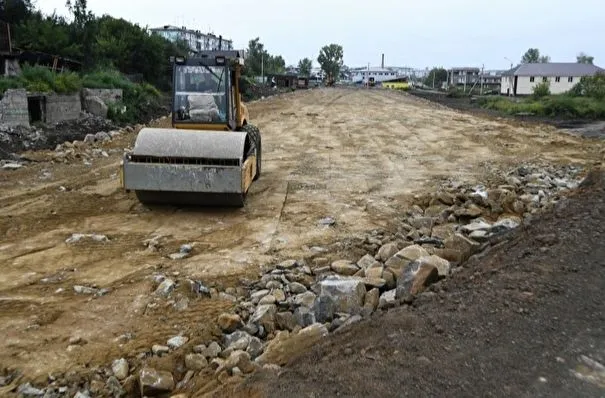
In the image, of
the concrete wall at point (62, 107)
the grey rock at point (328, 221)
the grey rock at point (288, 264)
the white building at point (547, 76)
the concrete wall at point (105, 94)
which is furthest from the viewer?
the white building at point (547, 76)

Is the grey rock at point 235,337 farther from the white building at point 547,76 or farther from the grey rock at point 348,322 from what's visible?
the white building at point 547,76

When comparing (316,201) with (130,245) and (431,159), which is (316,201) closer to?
(130,245)

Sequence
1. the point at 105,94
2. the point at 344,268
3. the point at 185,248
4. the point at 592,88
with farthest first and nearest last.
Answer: the point at 592,88, the point at 105,94, the point at 185,248, the point at 344,268

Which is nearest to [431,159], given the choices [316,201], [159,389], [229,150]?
[316,201]

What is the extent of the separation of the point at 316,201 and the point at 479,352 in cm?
614

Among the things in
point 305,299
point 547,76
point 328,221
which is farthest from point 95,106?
point 547,76

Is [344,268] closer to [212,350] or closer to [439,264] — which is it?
[439,264]

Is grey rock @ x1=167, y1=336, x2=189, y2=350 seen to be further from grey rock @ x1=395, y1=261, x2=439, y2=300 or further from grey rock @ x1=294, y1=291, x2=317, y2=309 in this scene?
grey rock @ x1=395, y1=261, x2=439, y2=300

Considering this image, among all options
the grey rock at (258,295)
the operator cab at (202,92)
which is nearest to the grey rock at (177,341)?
the grey rock at (258,295)

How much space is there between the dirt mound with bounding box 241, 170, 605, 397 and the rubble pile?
401 millimetres

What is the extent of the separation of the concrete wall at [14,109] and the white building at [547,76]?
57.3 meters

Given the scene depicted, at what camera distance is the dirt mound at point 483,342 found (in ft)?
11.0

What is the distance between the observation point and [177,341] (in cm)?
482

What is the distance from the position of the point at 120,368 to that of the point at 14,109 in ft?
44.8
